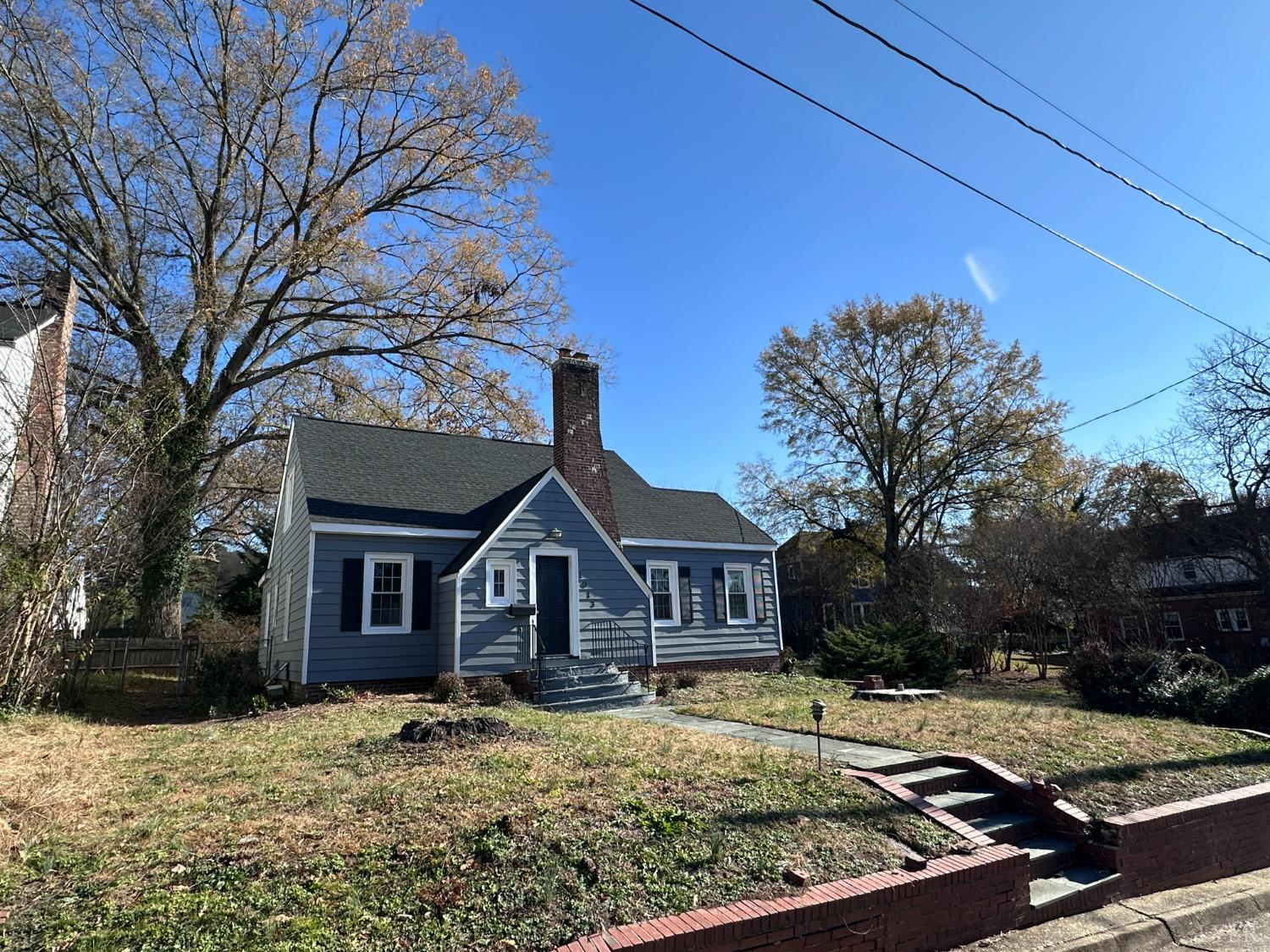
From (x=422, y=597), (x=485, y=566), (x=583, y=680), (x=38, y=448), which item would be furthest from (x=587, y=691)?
(x=38, y=448)

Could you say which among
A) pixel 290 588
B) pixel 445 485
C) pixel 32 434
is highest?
pixel 445 485

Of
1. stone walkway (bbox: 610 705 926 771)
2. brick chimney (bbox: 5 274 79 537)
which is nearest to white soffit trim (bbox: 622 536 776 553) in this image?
stone walkway (bbox: 610 705 926 771)

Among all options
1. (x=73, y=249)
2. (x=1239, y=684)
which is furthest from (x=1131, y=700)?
(x=73, y=249)

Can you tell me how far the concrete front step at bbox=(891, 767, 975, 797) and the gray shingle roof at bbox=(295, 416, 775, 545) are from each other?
10.3 m

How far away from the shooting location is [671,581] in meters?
18.6

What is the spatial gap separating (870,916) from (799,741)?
147 inches

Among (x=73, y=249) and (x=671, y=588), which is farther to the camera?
(x=73, y=249)

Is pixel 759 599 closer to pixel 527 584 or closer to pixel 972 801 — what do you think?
pixel 527 584

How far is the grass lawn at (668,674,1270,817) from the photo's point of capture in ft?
23.9

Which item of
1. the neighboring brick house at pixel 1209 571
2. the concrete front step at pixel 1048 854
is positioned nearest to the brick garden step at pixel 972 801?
the concrete front step at pixel 1048 854

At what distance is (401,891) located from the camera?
4168 mm

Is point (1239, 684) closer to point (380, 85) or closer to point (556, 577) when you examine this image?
point (556, 577)

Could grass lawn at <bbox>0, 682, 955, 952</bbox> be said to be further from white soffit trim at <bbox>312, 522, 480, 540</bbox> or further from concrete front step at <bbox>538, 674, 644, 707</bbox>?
white soffit trim at <bbox>312, 522, 480, 540</bbox>

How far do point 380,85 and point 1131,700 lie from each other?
905 inches
